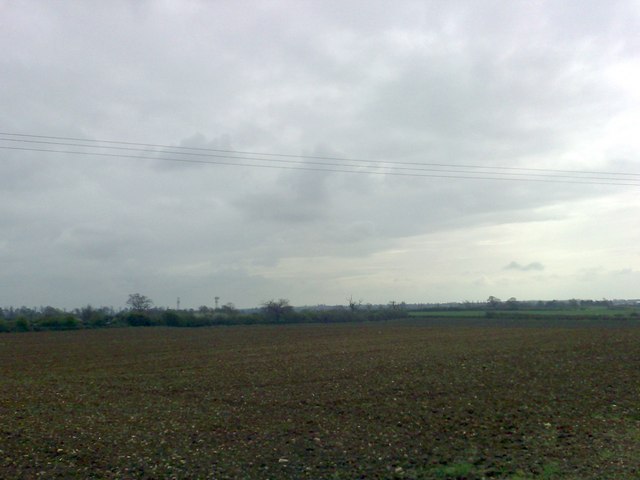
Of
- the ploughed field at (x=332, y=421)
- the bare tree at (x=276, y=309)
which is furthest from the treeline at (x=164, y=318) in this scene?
the ploughed field at (x=332, y=421)

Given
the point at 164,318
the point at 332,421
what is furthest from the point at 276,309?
the point at 332,421

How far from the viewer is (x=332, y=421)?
45.2ft

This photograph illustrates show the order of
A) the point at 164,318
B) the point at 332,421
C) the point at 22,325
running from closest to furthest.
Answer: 1. the point at 332,421
2. the point at 22,325
3. the point at 164,318

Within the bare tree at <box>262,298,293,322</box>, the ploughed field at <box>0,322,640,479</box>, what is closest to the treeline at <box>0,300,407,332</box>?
the bare tree at <box>262,298,293,322</box>

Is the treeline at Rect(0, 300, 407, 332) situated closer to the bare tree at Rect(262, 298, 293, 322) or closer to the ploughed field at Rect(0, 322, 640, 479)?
the bare tree at Rect(262, 298, 293, 322)

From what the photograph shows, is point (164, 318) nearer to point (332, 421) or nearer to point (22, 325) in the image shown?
point (22, 325)

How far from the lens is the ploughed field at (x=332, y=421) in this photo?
9.95 m

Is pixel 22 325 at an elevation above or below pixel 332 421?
above

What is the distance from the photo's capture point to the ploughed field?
9.95 m

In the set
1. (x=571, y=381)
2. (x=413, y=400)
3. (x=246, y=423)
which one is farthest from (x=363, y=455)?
(x=571, y=381)

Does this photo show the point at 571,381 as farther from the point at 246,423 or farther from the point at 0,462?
the point at 0,462

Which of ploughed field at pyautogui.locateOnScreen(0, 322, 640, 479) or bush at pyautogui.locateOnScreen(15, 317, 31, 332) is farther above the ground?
bush at pyautogui.locateOnScreen(15, 317, 31, 332)

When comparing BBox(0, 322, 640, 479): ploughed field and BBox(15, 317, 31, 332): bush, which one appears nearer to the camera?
BBox(0, 322, 640, 479): ploughed field

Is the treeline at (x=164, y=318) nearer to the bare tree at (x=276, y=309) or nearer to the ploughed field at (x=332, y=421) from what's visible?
the bare tree at (x=276, y=309)
